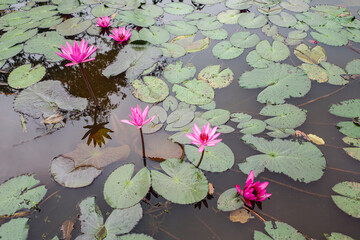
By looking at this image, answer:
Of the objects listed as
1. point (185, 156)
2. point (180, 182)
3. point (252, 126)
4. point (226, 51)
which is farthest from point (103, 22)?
point (180, 182)

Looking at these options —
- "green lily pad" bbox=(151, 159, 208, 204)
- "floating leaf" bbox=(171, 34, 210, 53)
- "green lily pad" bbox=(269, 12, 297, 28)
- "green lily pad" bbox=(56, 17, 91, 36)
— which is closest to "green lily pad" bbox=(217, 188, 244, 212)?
"green lily pad" bbox=(151, 159, 208, 204)

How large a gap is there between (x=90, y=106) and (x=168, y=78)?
1.01m

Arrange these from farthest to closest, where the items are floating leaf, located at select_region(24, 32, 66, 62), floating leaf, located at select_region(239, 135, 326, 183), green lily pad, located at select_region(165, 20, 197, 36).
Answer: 1. green lily pad, located at select_region(165, 20, 197, 36)
2. floating leaf, located at select_region(24, 32, 66, 62)
3. floating leaf, located at select_region(239, 135, 326, 183)

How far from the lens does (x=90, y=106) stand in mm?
2836

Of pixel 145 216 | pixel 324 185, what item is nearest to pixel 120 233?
pixel 145 216

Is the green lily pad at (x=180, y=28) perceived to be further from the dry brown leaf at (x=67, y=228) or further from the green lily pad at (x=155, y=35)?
the dry brown leaf at (x=67, y=228)

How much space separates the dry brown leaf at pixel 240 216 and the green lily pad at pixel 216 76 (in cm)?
152

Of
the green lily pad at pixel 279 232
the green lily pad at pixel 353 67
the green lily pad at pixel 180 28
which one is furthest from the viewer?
the green lily pad at pixel 180 28

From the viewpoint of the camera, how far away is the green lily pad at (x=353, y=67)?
3.06 metres

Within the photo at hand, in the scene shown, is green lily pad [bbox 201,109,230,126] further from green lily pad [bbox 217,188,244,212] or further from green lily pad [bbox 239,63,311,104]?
green lily pad [bbox 217,188,244,212]

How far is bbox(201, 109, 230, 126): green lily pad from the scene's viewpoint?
2525 millimetres

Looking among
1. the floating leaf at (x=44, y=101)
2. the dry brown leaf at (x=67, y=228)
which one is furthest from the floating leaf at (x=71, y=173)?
the floating leaf at (x=44, y=101)

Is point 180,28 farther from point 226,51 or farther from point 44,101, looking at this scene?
point 44,101

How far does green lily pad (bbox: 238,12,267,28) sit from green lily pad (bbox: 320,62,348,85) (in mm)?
1221
